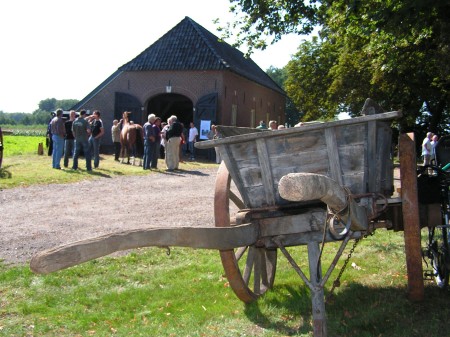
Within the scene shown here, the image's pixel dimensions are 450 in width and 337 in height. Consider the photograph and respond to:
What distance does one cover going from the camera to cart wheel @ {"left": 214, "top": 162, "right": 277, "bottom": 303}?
15.1 feet

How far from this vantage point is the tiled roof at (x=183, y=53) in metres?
27.8

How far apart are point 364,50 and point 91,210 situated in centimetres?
817

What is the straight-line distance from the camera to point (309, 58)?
37.7 m

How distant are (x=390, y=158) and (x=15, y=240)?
212 inches

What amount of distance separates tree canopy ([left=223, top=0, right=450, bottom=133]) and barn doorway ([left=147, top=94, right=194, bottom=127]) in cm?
765

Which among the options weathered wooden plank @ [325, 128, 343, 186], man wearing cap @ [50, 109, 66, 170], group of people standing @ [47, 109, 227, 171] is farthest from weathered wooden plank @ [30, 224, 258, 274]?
man wearing cap @ [50, 109, 66, 170]

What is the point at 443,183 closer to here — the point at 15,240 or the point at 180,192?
the point at 15,240

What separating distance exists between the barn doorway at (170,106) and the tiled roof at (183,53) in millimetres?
1988

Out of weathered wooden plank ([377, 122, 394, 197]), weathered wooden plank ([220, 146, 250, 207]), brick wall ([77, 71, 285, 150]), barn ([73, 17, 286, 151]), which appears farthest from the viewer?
brick wall ([77, 71, 285, 150])

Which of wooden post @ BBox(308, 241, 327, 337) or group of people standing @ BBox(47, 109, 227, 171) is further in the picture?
group of people standing @ BBox(47, 109, 227, 171)

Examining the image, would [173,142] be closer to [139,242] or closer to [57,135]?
[57,135]

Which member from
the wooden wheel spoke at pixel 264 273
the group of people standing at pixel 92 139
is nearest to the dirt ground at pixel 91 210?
the wooden wheel spoke at pixel 264 273

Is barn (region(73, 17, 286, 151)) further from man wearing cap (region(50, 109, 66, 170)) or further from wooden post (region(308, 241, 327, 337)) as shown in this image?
wooden post (region(308, 241, 327, 337))

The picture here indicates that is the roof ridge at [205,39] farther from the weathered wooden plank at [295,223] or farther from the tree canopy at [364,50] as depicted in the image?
the weathered wooden plank at [295,223]
